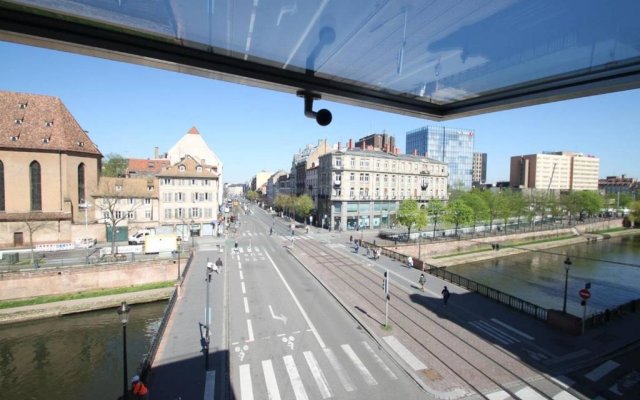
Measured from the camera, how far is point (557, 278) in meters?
36.5

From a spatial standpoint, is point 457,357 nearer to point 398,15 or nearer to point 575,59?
point 575,59

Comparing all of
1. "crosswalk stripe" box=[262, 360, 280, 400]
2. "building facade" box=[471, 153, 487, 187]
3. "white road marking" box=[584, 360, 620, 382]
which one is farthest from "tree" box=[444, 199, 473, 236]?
"building facade" box=[471, 153, 487, 187]

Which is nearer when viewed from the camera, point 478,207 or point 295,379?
point 295,379

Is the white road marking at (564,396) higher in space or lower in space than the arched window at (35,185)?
lower

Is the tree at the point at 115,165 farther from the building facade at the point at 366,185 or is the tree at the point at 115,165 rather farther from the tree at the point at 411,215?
the tree at the point at 411,215

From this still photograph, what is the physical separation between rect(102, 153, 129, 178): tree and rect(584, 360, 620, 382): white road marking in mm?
79923

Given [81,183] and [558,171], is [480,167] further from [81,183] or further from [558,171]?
[81,183]

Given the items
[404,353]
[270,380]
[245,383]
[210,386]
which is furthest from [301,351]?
[404,353]

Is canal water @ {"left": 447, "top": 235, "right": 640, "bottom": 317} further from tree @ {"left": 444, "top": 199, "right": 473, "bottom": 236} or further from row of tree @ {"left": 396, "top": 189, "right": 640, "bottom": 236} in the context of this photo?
row of tree @ {"left": 396, "top": 189, "right": 640, "bottom": 236}

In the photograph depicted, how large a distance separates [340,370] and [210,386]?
16.7 feet

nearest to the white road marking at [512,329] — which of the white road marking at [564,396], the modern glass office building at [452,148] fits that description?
the white road marking at [564,396]

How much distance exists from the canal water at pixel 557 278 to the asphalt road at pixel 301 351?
17613 mm

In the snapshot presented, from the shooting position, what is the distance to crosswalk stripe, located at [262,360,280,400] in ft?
38.5

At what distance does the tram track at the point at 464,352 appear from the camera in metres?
12.0
